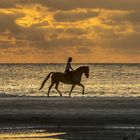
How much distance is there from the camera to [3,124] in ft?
81.3

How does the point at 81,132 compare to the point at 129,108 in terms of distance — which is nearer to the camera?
the point at 81,132

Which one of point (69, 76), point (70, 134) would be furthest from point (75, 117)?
point (69, 76)

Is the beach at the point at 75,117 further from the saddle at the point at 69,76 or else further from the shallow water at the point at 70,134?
the saddle at the point at 69,76

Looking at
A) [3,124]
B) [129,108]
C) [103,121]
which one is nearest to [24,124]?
[3,124]

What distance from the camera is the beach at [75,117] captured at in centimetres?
2258

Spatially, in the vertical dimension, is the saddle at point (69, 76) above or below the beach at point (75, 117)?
above

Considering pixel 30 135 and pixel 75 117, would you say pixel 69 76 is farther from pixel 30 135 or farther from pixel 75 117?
pixel 30 135

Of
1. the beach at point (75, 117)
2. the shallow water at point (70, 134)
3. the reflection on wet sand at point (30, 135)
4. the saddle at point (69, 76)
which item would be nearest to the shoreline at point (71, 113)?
the beach at point (75, 117)

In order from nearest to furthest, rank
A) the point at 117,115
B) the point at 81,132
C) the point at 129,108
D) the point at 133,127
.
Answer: the point at 81,132 → the point at 133,127 → the point at 117,115 → the point at 129,108

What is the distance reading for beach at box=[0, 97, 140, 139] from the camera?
2258cm

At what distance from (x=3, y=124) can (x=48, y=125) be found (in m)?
1.85

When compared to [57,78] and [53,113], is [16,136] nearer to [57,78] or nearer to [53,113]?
[53,113]

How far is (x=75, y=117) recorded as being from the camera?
2695 cm

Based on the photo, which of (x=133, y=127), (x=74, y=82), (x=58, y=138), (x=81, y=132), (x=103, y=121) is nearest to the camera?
(x=58, y=138)
